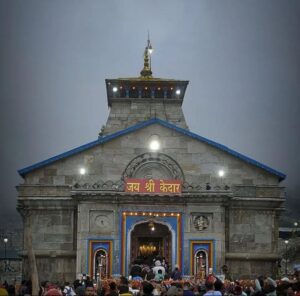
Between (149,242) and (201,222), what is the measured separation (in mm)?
8624

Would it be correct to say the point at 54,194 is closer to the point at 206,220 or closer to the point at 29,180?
the point at 29,180

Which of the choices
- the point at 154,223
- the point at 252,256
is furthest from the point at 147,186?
the point at 252,256

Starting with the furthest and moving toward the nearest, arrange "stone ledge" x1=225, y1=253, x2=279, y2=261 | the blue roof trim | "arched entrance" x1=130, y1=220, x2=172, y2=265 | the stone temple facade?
1. "arched entrance" x1=130, y1=220, x2=172, y2=265
2. the blue roof trim
3. "stone ledge" x1=225, y1=253, x2=279, y2=261
4. the stone temple facade

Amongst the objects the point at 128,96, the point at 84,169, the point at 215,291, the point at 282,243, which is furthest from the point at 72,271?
the point at 282,243

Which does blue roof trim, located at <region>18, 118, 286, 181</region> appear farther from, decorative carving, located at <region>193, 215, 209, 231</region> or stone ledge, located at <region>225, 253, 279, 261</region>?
stone ledge, located at <region>225, 253, 279, 261</region>

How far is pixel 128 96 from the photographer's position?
6141 cm

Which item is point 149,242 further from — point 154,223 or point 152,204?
point 152,204

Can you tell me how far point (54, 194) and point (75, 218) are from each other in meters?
2.05

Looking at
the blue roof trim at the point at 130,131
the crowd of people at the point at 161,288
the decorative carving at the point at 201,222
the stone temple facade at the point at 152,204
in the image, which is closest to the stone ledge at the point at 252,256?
the stone temple facade at the point at 152,204

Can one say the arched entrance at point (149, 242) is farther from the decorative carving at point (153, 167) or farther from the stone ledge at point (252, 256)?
the stone ledge at point (252, 256)

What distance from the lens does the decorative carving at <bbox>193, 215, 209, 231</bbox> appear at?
43.5 metres

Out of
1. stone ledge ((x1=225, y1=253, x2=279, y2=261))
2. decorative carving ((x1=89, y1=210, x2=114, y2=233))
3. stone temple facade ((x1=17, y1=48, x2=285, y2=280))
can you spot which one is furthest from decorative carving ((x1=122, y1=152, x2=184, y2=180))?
stone ledge ((x1=225, y1=253, x2=279, y2=261))

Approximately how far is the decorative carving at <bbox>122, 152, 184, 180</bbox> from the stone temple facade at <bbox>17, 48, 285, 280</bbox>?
63 mm

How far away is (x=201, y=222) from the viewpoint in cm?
4366
